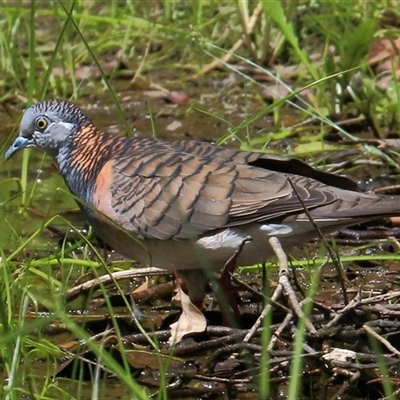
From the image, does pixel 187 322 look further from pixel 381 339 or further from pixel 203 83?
pixel 203 83

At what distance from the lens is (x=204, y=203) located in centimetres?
380

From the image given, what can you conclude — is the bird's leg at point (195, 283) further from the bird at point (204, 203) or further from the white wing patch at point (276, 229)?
the white wing patch at point (276, 229)

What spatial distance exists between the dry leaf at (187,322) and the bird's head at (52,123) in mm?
1097

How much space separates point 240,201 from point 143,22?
2.81m

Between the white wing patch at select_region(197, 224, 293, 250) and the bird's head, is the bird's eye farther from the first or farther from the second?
the white wing patch at select_region(197, 224, 293, 250)

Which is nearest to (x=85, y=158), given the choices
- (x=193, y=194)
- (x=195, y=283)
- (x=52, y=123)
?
(x=52, y=123)

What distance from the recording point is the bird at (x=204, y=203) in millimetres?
3734

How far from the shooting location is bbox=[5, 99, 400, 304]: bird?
373cm

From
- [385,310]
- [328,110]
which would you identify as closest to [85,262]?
[385,310]

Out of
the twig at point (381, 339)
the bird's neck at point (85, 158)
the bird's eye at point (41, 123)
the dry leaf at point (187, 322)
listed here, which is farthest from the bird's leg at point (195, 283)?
the twig at point (381, 339)

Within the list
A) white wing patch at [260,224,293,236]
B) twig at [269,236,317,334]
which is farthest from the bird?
twig at [269,236,317,334]

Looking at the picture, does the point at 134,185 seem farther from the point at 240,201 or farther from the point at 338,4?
the point at 338,4

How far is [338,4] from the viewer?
6043 millimetres

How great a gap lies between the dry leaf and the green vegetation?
0.33m
